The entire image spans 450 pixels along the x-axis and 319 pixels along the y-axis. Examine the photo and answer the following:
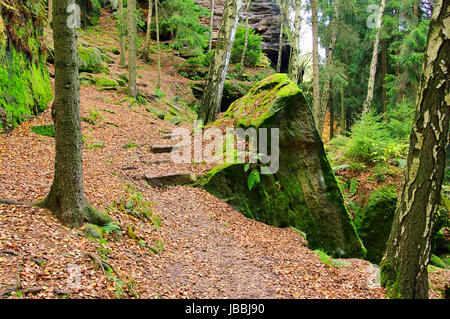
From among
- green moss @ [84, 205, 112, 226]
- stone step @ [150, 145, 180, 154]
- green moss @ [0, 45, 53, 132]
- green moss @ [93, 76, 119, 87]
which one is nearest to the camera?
green moss @ [84, 205, 112, 226]

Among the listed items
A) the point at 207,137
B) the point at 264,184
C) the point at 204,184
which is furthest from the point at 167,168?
the point at 264,184

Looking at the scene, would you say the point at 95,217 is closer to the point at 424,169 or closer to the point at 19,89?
the point at 424,169

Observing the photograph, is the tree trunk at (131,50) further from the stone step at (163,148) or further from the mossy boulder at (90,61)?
the stone step at (163,148)

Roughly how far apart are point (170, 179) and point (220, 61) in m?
5.25

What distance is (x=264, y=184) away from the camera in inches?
303

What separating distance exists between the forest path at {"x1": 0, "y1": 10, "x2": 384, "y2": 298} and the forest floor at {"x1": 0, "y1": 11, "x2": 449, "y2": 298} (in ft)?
0.05

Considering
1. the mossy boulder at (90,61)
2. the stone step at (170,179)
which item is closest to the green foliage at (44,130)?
the stone step at (170,179)

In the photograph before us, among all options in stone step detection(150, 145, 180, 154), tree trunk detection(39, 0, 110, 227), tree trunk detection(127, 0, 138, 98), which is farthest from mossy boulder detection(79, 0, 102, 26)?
tree trunk detection(39, 0, 110, 227)

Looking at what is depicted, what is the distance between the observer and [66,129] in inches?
159

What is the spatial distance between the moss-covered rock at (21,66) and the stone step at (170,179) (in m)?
3.99

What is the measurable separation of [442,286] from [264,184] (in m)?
4.24

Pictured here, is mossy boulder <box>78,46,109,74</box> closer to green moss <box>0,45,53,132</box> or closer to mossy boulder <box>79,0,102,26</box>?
green moss <box>0,45,53,132</box>

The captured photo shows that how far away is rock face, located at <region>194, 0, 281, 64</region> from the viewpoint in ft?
86.1

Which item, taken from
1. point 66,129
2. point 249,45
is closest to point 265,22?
point 249,45
